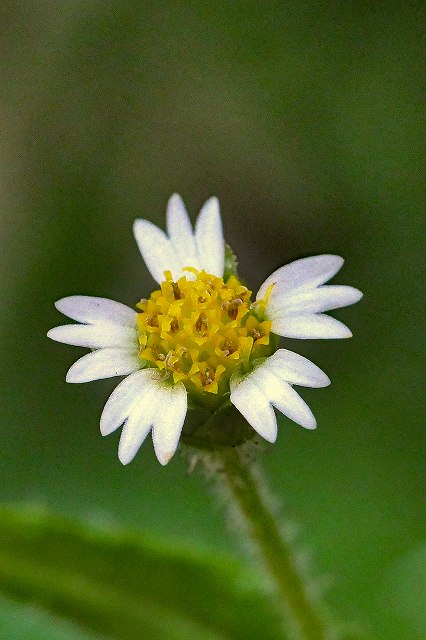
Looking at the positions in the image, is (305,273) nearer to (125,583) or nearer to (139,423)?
(139,423)

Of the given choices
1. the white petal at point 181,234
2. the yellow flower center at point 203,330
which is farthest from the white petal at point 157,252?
the yellow flower center at point 203,330

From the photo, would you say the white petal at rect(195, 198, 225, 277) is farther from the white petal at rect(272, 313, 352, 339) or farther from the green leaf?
the green leaf

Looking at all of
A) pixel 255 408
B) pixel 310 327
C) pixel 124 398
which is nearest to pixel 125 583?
pixel 124 398

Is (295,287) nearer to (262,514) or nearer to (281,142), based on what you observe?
(262,514)

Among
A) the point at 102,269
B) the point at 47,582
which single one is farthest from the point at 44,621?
the point at 102,269

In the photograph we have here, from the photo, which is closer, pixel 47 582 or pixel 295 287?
pixel 295 287
